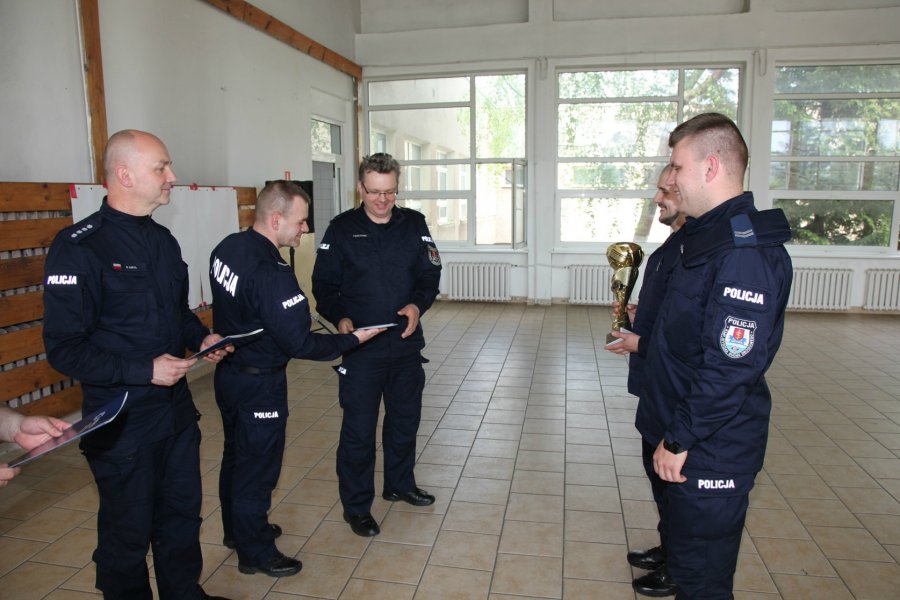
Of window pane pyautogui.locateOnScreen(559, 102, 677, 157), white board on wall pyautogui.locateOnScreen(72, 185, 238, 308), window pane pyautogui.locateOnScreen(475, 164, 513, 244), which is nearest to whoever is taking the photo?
white board on wall pyautogui.locateOnScreen(72, 185, 238, 308)

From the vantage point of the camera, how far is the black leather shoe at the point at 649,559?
8.59 ft

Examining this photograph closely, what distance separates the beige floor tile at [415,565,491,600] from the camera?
2457 mm

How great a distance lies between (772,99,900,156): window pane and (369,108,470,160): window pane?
14.2 feet

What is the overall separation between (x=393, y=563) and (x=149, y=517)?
3.53 ft

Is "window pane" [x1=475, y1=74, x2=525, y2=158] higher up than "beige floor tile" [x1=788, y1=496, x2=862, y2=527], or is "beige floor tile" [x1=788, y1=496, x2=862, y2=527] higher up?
"window pane" [x1=475, y1=74, x2=525, y2=158]

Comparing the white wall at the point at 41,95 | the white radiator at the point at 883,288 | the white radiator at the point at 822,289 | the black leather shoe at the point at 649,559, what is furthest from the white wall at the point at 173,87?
the white radiator at the point at 883,288

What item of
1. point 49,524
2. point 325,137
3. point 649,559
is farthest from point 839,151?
point 49,524

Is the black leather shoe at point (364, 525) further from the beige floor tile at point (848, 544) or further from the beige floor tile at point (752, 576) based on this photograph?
the beige floor tile at point (848, 544)

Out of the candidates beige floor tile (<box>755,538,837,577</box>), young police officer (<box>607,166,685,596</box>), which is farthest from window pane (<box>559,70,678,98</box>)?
beige floor tile (<box>755,538,837,577</box>)

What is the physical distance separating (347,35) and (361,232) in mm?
7008

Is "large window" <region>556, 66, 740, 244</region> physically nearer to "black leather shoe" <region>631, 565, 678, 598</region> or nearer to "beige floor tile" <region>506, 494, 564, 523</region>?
"beige floor tile" <region>506, 494, 564, 523</region>

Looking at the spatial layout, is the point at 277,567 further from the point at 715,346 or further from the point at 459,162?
the point at 459,162

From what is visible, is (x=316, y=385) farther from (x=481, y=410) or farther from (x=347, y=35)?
(x=347, y=35)

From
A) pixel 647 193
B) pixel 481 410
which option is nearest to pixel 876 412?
pixel 481 410
